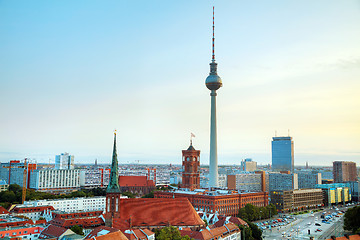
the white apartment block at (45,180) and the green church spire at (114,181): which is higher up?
the green church spire at (114,181)

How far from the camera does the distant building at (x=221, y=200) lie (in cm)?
10912

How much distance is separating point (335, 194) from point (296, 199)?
3200 cm

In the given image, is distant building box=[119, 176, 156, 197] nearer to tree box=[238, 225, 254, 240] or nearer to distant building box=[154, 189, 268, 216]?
distant building box=[154, 189, 268, 216]

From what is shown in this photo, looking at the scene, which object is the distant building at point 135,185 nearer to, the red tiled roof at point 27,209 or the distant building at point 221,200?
the distant building at point 221,200

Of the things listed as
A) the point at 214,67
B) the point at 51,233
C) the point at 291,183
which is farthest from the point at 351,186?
the point at 51,233

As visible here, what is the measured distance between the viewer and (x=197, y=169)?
13312cm

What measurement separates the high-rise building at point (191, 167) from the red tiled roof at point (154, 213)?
182ft

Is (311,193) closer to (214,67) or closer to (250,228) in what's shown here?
(214,67)

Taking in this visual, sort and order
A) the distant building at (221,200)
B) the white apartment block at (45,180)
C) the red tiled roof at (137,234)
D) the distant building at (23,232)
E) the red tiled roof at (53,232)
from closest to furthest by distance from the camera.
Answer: the red tiled roof at (137,234)
the red tiled roof at (53,232)
the distant building at (23,232)
the distant building at (221,200)
the white apartment block at (45,180)

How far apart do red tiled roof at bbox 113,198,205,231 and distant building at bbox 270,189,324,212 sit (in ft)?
248

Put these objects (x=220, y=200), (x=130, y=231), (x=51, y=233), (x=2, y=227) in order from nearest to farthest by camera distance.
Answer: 1. (x=130, y=231)
2. (x=51, y=233)
3. (x=2, y=227)
4. (x=220, y=200)

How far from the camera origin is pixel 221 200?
110562 millimetres

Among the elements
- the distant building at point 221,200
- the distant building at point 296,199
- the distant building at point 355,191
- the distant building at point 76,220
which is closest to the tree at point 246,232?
the distant building at point 76,220

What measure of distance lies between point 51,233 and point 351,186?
16269 cm
